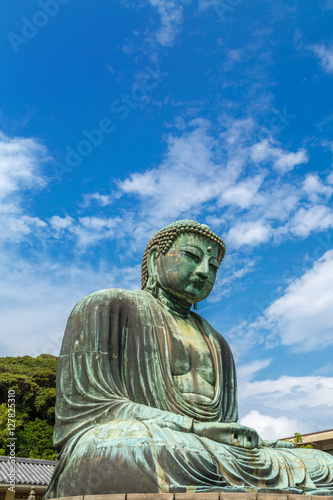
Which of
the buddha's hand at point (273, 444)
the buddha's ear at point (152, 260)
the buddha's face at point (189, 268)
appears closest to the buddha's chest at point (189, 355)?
the buddha's face at point (189, 268)

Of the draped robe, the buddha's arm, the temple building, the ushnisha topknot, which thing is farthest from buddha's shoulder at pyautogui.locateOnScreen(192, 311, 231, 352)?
the temple building

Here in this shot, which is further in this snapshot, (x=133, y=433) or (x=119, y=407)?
(x=119, y=407)

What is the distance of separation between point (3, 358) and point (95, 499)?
29.4 metres

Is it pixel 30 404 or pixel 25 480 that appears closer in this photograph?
pixel 25 480

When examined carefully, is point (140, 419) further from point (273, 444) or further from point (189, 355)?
point (273, 444)

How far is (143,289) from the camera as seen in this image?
7.53 metres

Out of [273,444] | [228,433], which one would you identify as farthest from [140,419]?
[273,444]

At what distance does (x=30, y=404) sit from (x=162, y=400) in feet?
77.8

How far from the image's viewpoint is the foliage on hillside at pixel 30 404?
24.8 m

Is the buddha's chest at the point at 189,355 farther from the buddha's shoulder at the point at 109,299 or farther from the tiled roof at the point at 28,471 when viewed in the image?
the tiled roof at the point at 28,471

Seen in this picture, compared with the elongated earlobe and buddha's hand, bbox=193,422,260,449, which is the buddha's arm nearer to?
buddha's hand, bbox=193,422,260,449

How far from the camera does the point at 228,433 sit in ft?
17.2

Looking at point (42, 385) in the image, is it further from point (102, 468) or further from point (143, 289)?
point (102, 468)

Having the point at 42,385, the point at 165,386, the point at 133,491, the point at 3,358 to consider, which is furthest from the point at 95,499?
the point at 3,358
